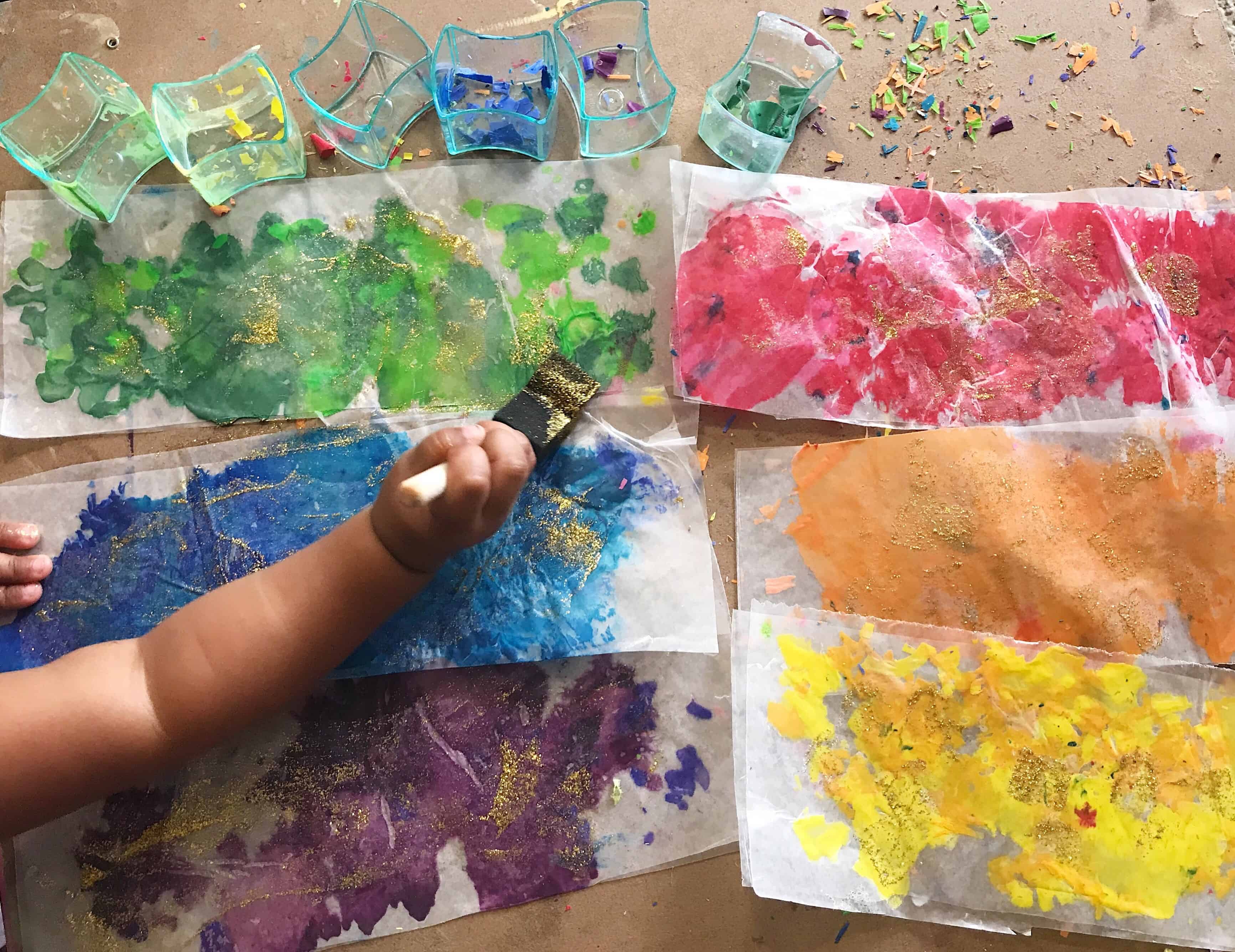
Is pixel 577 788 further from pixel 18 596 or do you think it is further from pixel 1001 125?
pixel 1001 125

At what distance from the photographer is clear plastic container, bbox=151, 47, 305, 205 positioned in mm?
972

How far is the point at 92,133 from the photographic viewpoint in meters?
0.98

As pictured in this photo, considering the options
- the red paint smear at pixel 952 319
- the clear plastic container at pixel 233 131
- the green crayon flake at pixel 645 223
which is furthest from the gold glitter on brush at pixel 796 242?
the clear plastic container at pixel 233 131

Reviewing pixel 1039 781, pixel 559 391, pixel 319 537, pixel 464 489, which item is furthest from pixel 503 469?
pixel 1039 781

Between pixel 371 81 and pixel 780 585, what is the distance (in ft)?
2.74

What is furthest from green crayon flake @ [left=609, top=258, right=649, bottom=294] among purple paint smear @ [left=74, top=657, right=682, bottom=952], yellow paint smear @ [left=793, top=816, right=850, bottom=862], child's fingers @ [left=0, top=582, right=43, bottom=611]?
child's fingers @ [left=0, top=582, right=43, bottom=611]

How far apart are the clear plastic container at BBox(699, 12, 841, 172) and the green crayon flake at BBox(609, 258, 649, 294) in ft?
0.62

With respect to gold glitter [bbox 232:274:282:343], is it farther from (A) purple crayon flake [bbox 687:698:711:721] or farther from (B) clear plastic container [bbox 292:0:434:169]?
(A) purple crayon flake [bbox 687:698:711:721]

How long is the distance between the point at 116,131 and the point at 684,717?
1020mm

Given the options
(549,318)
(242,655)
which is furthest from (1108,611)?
(242,655)

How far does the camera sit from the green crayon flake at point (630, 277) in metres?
1.00

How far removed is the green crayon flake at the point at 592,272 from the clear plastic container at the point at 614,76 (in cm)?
14

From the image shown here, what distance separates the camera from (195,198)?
985 mm

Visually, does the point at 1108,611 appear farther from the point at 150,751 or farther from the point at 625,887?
the point at 150,751
